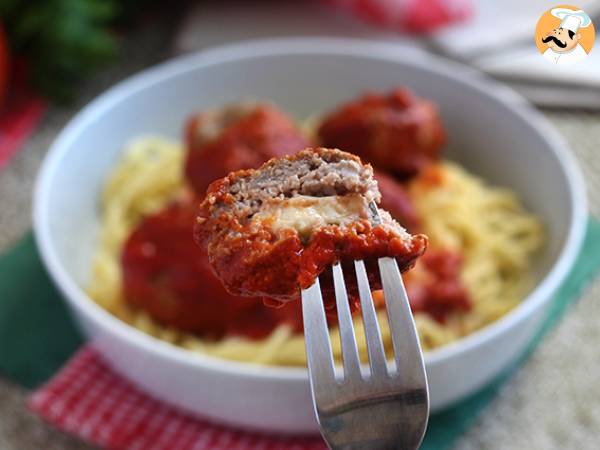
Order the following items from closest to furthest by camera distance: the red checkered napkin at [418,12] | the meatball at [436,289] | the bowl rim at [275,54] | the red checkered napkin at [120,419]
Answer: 1. the bowl rim at [275,54]
2. the red checkered napkin at [120,419]
3. the meatball at [436,289]
4. the red checkered napkin at [418,12]

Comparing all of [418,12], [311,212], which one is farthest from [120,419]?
[418,12]

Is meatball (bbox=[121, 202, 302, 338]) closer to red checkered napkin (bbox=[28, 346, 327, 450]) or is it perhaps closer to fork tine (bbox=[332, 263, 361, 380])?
red checkered napkin (bbox=[28, 346, 327, 450])

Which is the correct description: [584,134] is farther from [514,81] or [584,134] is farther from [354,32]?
[354,32]

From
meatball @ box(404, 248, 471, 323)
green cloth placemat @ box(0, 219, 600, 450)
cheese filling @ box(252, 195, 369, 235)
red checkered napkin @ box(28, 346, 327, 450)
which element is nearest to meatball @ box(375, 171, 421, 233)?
meatball @ box(404, 248, 471, 323)

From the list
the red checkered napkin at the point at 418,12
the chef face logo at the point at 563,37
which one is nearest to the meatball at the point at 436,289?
the red checkered napkin at the point at 418,12

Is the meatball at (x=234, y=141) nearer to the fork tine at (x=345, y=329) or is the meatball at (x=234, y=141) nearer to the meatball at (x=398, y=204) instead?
the meatball at (x=398, y=204)
